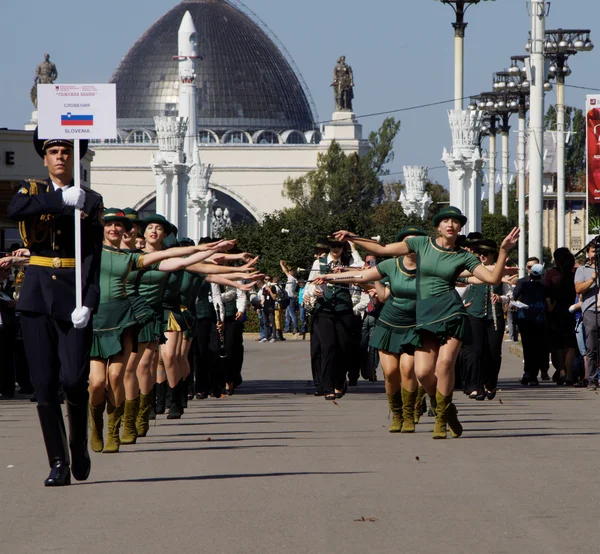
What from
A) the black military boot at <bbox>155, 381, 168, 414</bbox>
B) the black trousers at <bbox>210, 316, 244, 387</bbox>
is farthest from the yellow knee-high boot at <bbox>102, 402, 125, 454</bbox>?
the black trousers at <bbox>210, 316, 244, 387</bbox>

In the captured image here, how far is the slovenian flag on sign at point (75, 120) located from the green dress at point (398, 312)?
4.10m

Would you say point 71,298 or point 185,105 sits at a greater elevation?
point 185,105

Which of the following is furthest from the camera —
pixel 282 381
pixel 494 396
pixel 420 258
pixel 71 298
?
pixel 282 381

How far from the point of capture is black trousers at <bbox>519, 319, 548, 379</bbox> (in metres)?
21.0

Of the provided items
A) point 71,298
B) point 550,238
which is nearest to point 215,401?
point 71,298

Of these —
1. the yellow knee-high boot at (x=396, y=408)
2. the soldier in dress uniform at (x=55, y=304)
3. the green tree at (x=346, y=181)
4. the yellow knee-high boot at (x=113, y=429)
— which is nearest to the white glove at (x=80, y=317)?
the soldier in dress uniform at (x=55, y=304)

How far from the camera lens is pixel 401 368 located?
41.9 ft

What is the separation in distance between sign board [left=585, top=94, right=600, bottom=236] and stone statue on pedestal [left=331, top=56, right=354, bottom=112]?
407 feet

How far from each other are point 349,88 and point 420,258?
145661mm

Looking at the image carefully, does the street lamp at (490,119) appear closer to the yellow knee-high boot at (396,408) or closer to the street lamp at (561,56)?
the street lamp at (561,56)

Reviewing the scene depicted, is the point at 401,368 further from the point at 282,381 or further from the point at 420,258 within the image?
the point at 282,381

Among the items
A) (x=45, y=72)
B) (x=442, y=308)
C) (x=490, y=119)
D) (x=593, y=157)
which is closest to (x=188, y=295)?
(x=442, y=308)

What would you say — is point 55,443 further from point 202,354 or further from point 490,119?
point 490,119

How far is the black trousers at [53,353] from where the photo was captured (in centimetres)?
885
